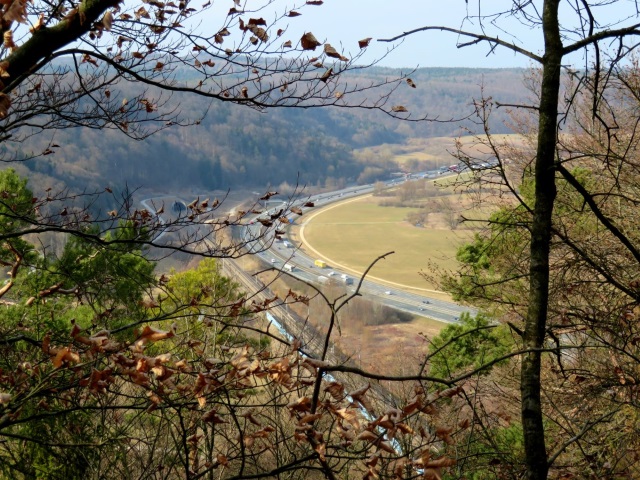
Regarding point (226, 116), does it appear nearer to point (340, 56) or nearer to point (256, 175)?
point (256, 175)

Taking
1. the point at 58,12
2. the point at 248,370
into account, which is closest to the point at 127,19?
the point at 58,12

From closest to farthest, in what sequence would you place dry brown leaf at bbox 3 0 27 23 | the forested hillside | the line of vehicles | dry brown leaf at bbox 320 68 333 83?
dry brown leaf at bbox 3 0 27 23 < dry brown leaf at bbox 320 68 333 83 < the line of vehicles < the forested hillside

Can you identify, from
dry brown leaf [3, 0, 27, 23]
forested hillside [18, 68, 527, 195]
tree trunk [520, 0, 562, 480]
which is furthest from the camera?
forested hillside [18, 68, 527, 195]

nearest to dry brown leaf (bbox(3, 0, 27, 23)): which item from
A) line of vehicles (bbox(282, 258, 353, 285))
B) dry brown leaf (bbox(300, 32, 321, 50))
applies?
dry brown leaf (bbox(300, 32, 321, 50))

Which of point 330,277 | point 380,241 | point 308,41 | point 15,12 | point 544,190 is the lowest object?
point 330,277

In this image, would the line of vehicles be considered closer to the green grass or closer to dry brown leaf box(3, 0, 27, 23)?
the green grass

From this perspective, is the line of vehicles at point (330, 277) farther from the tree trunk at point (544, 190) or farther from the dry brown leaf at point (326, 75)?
the tree trunk at point (544, 190)

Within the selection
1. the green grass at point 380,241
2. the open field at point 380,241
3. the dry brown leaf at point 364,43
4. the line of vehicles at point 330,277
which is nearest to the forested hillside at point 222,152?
the open field at point 380,241

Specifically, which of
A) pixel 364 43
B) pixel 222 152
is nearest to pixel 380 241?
pixel 222 152

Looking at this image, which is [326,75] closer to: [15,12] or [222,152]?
[15,12]

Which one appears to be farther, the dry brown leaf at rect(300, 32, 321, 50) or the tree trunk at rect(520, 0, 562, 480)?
the dry brown leaf at rect(300, 32, 321, 50)
